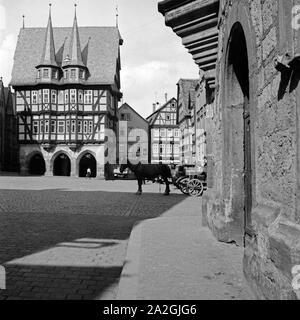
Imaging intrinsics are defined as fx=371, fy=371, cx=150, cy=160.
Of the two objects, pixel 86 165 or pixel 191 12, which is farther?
pixel 86 165

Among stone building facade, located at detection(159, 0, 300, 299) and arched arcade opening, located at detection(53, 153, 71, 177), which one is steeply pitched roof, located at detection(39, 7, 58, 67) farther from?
stone building facade, located at detection(159, 0, 300, 299)

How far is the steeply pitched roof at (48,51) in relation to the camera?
1618 inches

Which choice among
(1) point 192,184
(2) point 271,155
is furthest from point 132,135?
(2) point 271,155

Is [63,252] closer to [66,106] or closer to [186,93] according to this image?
[66,106]

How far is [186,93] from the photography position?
4350 cm

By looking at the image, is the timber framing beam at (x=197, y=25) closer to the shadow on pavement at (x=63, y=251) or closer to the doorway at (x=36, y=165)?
the shadow on pavement at (x=63, y=251)

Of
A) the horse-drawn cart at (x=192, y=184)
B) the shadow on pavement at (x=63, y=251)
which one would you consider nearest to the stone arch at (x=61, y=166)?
the horse-drawn cart at (x=192, y=184)

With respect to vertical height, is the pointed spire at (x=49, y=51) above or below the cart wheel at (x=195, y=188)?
above

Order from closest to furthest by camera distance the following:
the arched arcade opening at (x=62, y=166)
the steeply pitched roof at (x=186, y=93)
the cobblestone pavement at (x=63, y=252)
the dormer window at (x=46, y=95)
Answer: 1. the cobblestone pavement at (x=63, y=252)
2. the dormer window at (x=46, y=95)
3. the steeply pitched roof at (x=186, y=93)
4. the arched arcade opening at (x=62, y=166)

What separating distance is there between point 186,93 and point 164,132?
51.8ft

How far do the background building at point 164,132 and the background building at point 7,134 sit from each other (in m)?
20.5

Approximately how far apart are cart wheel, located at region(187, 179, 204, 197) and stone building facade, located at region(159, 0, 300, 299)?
10.2m

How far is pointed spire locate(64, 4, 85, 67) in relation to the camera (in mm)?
41188
